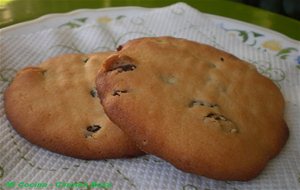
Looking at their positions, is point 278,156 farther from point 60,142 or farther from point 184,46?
point 60,142

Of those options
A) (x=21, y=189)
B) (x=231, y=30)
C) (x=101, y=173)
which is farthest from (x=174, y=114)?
(x=231, y=30)

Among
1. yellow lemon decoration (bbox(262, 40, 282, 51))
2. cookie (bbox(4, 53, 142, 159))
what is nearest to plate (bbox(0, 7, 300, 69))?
yellow lemon decoration (bbox(262, 40, 282, 51))

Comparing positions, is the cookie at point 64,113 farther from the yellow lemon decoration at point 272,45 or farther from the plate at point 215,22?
the yellow lemon decoration at point 272,45

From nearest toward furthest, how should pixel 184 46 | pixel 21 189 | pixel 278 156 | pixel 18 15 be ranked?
pixel 21 189 < pixel 278 156 < pixel 184 46 < pixel 18 15

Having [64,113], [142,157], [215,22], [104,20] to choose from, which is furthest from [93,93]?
[215,22]

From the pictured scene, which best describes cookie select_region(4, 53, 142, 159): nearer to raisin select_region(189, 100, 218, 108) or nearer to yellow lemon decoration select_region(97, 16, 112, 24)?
raisin select_region(189, 100, 218, 108)
